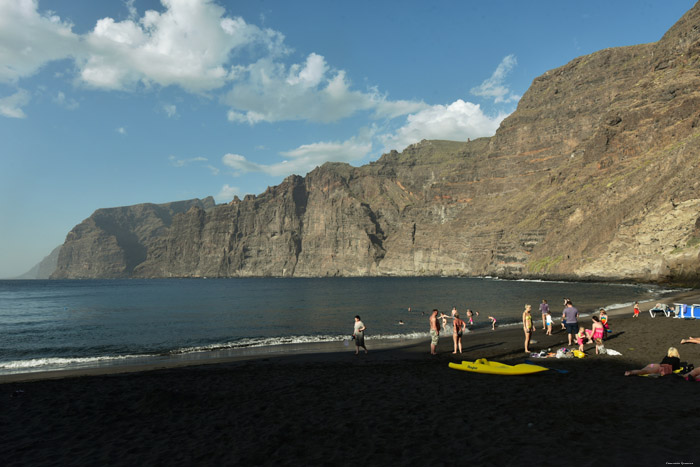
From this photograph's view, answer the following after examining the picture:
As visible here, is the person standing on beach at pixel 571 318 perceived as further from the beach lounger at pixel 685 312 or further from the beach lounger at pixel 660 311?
the beach lounger at pixel 660 311

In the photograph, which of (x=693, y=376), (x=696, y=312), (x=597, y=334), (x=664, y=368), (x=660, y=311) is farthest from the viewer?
(x=660, y=311)

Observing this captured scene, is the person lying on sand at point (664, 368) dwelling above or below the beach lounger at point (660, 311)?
above

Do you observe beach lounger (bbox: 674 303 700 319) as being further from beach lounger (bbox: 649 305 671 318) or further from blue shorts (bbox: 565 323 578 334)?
blue shorts (bbox: 565 323 578 334)

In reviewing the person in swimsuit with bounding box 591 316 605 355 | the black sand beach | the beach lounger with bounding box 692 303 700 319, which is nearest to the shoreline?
the black sand beach

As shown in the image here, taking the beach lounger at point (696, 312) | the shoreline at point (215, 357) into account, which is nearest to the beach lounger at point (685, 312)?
the beach lounger at point (696, 312)

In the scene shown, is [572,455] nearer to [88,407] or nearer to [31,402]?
[88,407]

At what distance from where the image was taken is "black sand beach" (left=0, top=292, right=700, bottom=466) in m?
7.89

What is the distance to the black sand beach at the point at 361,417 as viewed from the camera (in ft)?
25.9

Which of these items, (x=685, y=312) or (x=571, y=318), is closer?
(x=571, y=318)

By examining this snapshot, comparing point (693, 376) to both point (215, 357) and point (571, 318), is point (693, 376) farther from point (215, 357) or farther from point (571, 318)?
point (215, 357)

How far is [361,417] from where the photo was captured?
412 inches

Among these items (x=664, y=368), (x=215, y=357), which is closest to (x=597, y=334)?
(x=664, y=368)

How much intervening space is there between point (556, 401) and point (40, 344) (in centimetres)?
3542

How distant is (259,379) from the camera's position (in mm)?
15992
